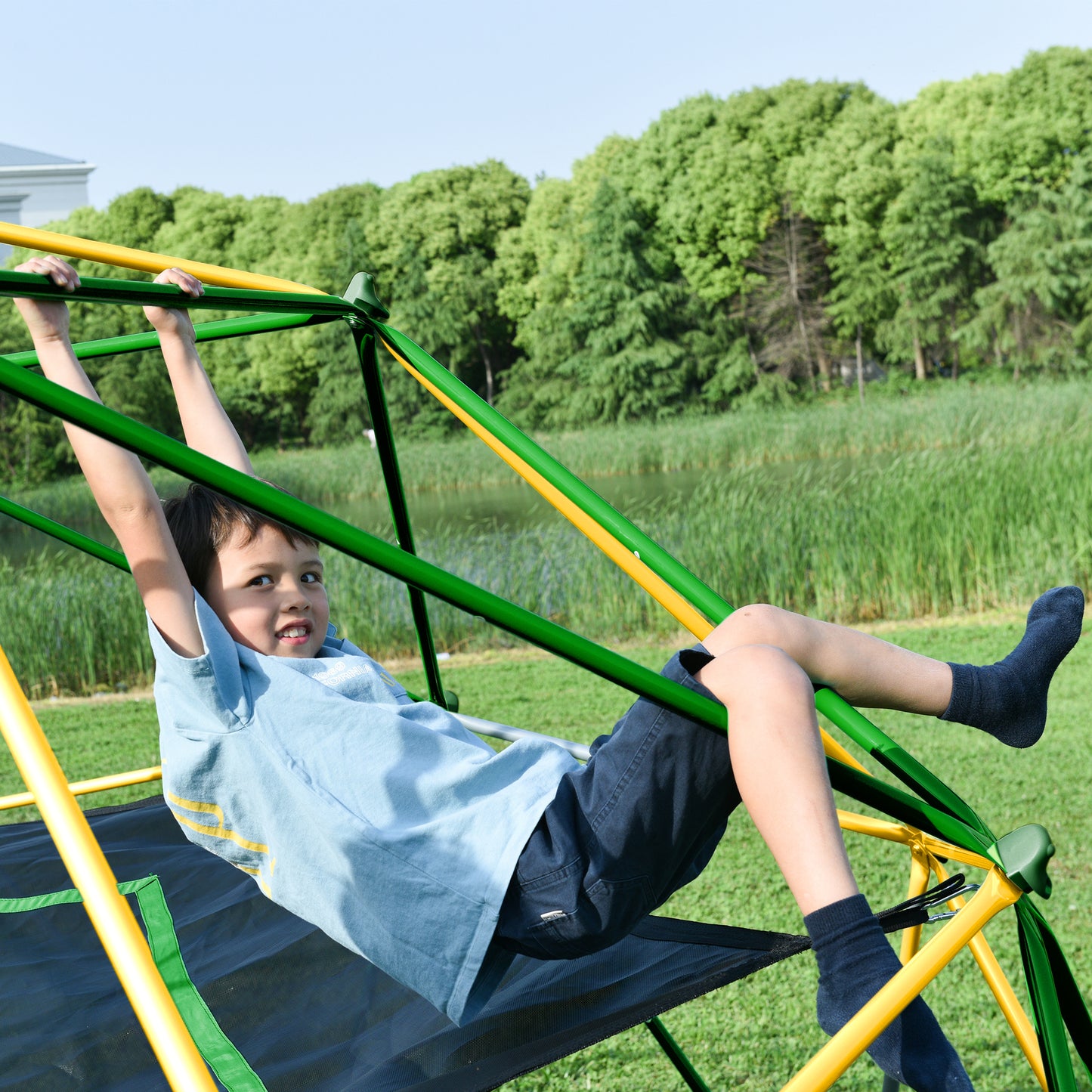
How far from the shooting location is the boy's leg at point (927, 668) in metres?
1.38

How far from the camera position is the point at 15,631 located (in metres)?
5.70

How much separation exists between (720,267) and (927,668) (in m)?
31.0

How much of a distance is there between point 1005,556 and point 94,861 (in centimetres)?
583

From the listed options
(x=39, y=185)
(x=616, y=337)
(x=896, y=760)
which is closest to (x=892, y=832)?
(x=896, y=760)

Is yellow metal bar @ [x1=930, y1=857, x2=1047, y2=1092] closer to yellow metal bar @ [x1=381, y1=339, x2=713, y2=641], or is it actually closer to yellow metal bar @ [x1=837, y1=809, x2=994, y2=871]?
yellow metal bar @ [x1=837, y1=809, x2=994, y2=871]

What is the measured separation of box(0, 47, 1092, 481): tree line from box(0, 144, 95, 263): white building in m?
8.26

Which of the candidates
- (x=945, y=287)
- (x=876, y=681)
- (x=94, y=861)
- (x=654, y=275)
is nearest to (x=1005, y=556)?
(x=876, y=681)

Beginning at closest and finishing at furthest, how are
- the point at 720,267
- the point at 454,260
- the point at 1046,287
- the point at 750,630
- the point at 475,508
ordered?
the point at 750,630 → the point at 475,508 → the point at 1046,287 → the point at 720,267 → the point at 454,260

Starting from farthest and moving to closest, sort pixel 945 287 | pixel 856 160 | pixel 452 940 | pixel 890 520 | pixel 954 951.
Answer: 1. pixel 856 160
2. pixel 945 287
3. pixel 890 520
4. pixel 452 940
5. pixel 954 951

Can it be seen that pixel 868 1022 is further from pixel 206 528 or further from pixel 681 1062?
pixel 206 528

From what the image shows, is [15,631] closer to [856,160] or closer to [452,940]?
[452,940]

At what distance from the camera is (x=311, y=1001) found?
1.62m

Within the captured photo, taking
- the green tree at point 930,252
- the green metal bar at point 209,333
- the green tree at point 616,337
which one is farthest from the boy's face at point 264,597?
the green tree at point 930,252

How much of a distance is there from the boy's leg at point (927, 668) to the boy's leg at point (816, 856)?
142 millimetres
